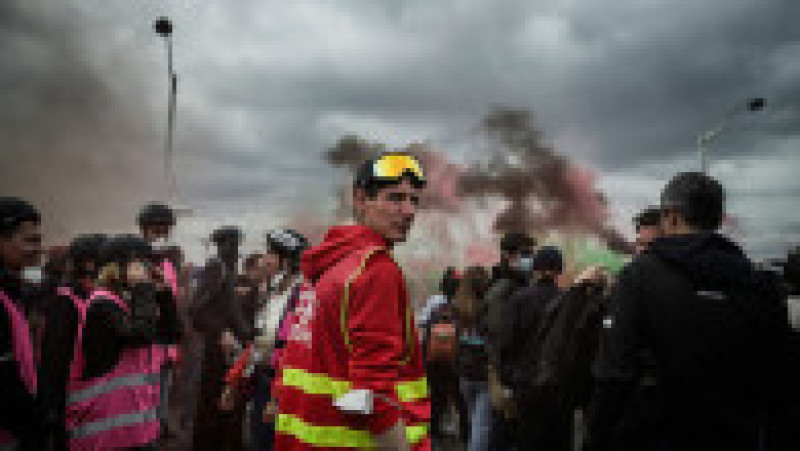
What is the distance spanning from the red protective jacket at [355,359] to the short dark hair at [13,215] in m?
2.03

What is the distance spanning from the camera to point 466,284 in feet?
24.3

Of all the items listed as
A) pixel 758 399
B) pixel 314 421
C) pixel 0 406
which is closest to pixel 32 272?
pixel 0 406

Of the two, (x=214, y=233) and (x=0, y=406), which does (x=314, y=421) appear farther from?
(x=214, y=233)

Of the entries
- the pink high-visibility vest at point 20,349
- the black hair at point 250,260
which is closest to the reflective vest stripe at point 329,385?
the pink high-visibility vest at point 20,349

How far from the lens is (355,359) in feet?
6.43

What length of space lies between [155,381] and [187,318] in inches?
100

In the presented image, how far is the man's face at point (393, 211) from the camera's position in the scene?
2295 millimetres

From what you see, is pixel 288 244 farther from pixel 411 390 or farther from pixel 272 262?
pixel 411 390

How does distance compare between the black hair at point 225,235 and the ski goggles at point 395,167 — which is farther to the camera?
the black hair at point 225,235

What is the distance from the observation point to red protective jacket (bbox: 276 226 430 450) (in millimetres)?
1935

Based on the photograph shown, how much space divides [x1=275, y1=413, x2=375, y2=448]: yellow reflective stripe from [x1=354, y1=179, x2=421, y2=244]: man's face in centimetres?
70

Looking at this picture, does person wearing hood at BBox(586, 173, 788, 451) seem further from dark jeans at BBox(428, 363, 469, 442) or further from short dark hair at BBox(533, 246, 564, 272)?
dark jeans at BBox(428, 363, 469, 442)

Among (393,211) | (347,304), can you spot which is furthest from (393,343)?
(393,211)

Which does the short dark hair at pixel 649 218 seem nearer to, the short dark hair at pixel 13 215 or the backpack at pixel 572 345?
the backpack at pixel 572 345
